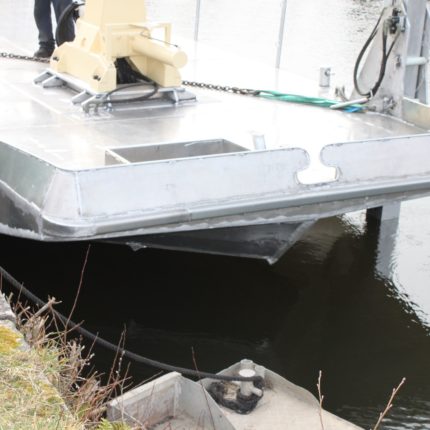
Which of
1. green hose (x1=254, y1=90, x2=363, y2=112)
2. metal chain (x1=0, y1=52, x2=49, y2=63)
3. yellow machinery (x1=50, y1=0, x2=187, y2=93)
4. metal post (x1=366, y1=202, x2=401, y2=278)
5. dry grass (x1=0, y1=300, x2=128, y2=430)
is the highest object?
yellow machinery (x1=50, y1=0, x2=187, y2=93)

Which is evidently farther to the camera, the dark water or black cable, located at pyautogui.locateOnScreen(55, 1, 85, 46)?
black cable, located at pyautogui.locateOnScreen(55, 1, 85, 46)

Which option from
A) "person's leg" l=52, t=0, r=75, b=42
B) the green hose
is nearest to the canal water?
the green hose

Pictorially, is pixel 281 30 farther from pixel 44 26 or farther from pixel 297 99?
pixel 44 26

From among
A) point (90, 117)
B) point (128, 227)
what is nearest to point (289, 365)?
point (128, 227)

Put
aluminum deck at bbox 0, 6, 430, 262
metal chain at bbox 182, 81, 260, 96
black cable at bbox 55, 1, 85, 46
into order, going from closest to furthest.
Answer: aluminum deck at bbox 0, 6, 430, 262, black cable at bbox 55, 1, 85, 46, metal chain at bbox 182, 81, 260, 96

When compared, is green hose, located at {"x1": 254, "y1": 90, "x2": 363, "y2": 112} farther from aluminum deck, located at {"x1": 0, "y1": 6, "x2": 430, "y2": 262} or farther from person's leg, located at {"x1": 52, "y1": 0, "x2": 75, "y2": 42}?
person's leg, located at {"x1": 52, "y1": 0, "x2": 75, "y2": 42}

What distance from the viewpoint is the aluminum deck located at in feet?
15.9

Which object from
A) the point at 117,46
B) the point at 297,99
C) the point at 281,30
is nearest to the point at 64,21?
the point at 117,46

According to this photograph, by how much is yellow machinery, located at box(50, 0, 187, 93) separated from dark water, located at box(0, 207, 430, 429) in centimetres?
141

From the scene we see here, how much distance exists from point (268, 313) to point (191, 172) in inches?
65.1

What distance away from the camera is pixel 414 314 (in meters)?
6.32

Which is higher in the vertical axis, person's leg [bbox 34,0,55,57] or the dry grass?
person's leg [bbox 34,0,55,57]

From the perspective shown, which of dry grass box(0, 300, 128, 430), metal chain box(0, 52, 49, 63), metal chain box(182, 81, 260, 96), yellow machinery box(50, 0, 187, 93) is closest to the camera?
dry grass box(0, 300, 128, 430)

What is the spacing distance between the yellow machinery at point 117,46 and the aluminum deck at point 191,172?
0.27 m
